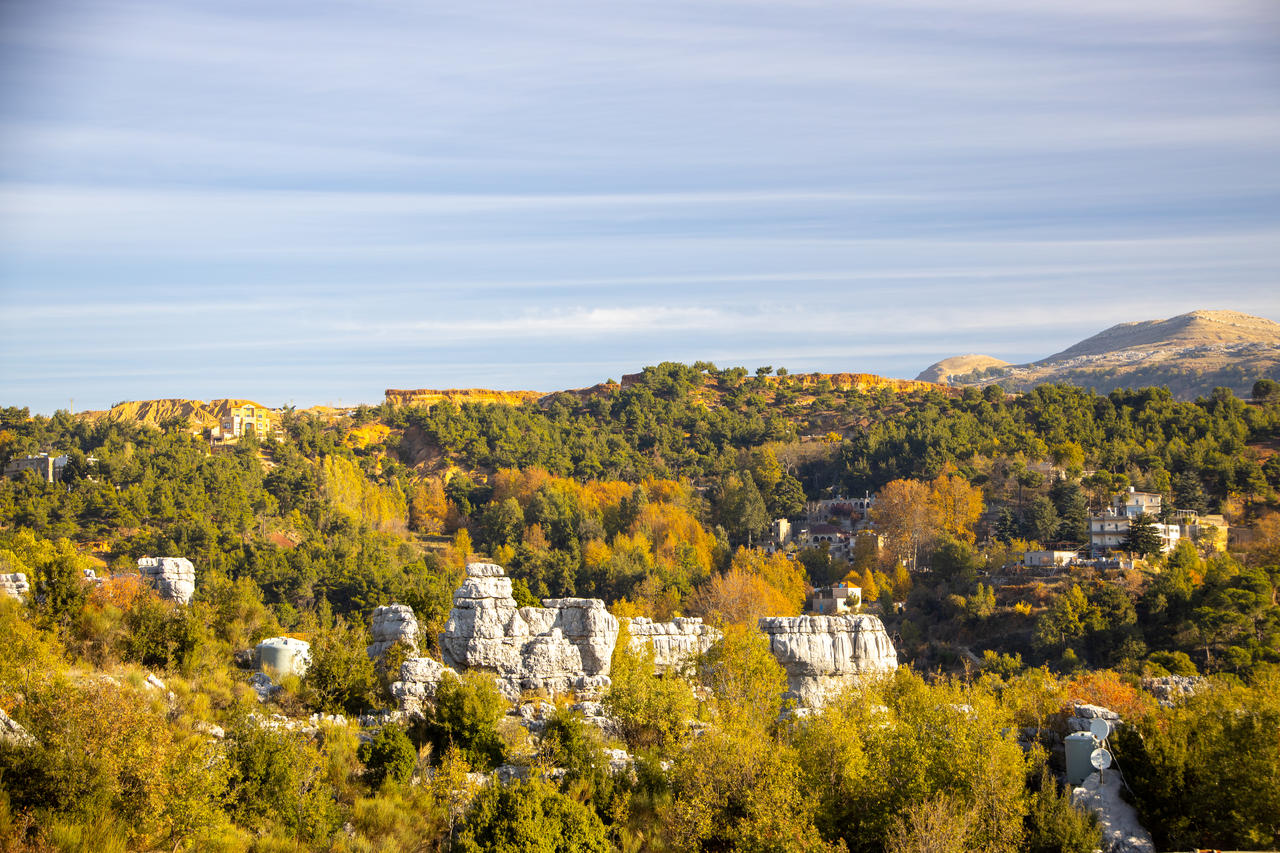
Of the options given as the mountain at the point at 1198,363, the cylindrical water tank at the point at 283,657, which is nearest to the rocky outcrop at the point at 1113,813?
the cylindrical water tank at the point at 283,657

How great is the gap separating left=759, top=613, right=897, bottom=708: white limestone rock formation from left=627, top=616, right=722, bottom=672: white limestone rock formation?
65.2 inches

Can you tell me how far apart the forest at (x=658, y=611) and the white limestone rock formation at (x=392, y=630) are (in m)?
0.48

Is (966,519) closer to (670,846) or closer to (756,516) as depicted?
(756,516)

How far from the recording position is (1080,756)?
21859mm

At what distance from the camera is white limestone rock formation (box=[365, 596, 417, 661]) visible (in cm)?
2645

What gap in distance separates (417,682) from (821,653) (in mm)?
9761

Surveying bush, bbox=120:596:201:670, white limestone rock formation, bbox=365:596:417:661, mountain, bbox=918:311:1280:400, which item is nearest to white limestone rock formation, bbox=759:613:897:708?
white limestone rock formation, bbox=365:596:417:661

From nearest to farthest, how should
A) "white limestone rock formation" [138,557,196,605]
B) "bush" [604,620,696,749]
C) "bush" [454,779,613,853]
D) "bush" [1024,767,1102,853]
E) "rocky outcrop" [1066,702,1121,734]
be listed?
"bush" [454,779,613,853] → "bush" [1024,767,1102,853] → "rocky outcrop" [1066,702,1121,734] → "bush" [604,620,696,749] → "white limestone rock formation" [138,557,196,605]

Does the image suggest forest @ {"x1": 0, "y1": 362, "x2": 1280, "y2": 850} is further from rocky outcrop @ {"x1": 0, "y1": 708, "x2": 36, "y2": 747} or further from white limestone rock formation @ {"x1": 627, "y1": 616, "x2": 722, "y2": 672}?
white limestone rock formation @ {"x1": 627, "y1": 616, "x2": 722, "y2": 672}

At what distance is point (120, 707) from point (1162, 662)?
1387 inches

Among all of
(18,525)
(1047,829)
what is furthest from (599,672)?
(18,525)

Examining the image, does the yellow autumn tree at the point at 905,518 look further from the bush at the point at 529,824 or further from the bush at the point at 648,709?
the bush at the point at 529,824

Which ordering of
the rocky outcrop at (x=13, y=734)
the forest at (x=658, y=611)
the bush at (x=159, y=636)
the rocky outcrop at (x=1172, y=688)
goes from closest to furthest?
the rocky outcrop at (x=13, y=734)
the forest at (x=658, y=611)
the bush at (x=159, y=636)
the rocky outcrop at (x=1172, y=688)

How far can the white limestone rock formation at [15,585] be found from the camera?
2531 cm
